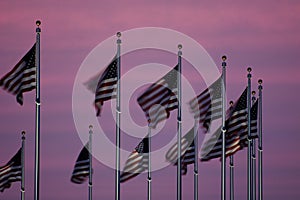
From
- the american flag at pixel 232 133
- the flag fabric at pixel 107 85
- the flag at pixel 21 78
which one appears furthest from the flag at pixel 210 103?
the flag at pixel 21 78

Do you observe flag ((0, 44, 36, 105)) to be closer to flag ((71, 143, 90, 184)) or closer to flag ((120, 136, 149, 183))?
flag ((120, 136, 149, 183))

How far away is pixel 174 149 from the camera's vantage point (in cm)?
5966

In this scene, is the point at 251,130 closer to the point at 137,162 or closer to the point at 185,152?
Result: the point at 185,152

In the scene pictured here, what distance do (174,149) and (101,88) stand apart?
8.13 meters

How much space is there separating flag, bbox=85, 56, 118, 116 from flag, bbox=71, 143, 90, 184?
8974mm

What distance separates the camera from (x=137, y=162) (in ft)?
192

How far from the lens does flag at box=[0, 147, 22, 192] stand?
6069cm

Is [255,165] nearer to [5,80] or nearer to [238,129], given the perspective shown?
[238,129]

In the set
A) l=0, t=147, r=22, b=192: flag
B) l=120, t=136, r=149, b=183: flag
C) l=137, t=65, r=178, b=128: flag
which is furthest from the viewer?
l=0, t=147, r=22, b=192: flag

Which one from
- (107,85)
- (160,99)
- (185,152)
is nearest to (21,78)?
(107,85)

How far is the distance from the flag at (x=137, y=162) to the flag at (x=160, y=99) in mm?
2064

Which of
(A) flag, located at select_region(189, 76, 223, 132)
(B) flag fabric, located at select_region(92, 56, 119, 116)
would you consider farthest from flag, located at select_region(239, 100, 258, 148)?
(B) flag fabric, located at select_region(92, 56, 119, 116)

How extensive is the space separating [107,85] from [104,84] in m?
0.13

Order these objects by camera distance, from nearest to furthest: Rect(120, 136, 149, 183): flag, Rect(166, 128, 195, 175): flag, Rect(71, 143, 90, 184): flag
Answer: Rect(120, 136, 149, 183): flag
Rect(166, 128, 195, 175): flag
Rect(71, 143, 90, 184): flag
